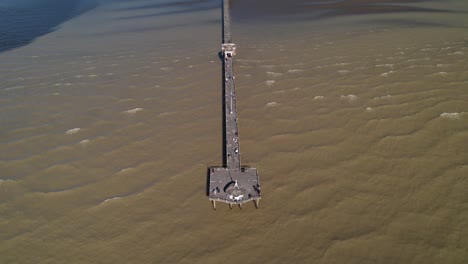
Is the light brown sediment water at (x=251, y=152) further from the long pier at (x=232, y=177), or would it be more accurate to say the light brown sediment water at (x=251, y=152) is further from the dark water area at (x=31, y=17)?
the dark water area at (x=31, y=17)

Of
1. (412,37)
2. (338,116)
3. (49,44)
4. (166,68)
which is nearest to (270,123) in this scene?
(338,116)

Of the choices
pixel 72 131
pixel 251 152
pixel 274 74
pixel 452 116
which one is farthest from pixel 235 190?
pixel 452 116

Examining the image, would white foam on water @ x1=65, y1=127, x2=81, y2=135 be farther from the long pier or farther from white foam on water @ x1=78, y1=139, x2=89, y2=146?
the long pier

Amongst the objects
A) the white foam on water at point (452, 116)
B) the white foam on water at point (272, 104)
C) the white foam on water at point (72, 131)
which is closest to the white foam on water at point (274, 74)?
the white foam on water at point (272, 104)

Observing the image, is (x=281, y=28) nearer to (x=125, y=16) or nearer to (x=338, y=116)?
(x=338, y=116)

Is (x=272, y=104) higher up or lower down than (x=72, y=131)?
higher up

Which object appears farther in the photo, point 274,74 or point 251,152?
point 274,74

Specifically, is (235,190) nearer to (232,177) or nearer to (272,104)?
(232,177)
